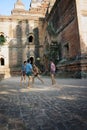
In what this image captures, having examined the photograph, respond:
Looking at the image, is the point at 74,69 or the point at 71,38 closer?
the point at 74,69

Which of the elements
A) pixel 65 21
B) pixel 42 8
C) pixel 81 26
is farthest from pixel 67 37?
pixel 42 8

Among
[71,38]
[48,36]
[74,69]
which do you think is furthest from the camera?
[48,36]

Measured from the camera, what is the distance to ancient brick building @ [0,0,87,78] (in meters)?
16.0

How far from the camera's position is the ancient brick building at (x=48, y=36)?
1602 cm

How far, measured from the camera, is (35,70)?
1157 centimetres

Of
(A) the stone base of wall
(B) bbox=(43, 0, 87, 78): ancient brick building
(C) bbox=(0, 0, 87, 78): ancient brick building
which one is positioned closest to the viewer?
(A) the stone base of wall

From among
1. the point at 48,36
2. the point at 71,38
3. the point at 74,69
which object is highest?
the point at 48,36

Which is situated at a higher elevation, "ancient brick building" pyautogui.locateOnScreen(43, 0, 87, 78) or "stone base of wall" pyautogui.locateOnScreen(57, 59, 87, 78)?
"ancient brick building" pyautogui.locateOnScreen(43, 0, 87, 78)

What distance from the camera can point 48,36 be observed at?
89.7ft

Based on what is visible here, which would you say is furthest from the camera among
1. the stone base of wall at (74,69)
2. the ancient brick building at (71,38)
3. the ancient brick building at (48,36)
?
the ancient brick building at (48,36)

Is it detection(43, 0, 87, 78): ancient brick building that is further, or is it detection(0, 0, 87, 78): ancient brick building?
detection(0, 0, 87, 78): ancient brick building

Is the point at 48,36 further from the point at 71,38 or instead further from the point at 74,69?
the point at 74,69

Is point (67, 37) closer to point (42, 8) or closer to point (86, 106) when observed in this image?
point (86, 106)

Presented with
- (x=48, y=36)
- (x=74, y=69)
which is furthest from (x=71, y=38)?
(x=48, y=36)
